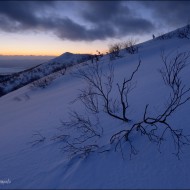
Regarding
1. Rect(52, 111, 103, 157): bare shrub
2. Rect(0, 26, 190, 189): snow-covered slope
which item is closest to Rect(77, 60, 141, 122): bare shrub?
Rect(0, 26, 190, 189): snow-covered slope

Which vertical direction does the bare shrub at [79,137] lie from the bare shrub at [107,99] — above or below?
below

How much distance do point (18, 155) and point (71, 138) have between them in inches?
34.6

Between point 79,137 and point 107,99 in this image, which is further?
point 107,99

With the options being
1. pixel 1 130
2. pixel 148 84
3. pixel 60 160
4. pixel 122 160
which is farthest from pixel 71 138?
pixel 148 84

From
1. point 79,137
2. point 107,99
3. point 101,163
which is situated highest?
point 107,99

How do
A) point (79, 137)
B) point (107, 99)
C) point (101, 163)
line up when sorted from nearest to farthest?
point (101, 163), point (79, 137), point (107, 99)

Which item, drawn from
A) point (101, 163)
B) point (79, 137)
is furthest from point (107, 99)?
point (101, 163)

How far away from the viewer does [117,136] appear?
3.87m

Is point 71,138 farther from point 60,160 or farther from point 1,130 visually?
point 1,130

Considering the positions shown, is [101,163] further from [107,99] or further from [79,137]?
[107,99]

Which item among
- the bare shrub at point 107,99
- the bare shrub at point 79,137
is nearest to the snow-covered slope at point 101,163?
the bare shrub at point 79,137

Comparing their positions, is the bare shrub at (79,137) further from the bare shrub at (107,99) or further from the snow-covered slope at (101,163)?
the bare shrub at (107,99)

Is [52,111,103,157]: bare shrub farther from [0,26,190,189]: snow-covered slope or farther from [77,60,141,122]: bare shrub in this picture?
[77,60,141,122]: bare shrub

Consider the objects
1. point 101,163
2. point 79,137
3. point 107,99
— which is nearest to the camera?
point 101,163
